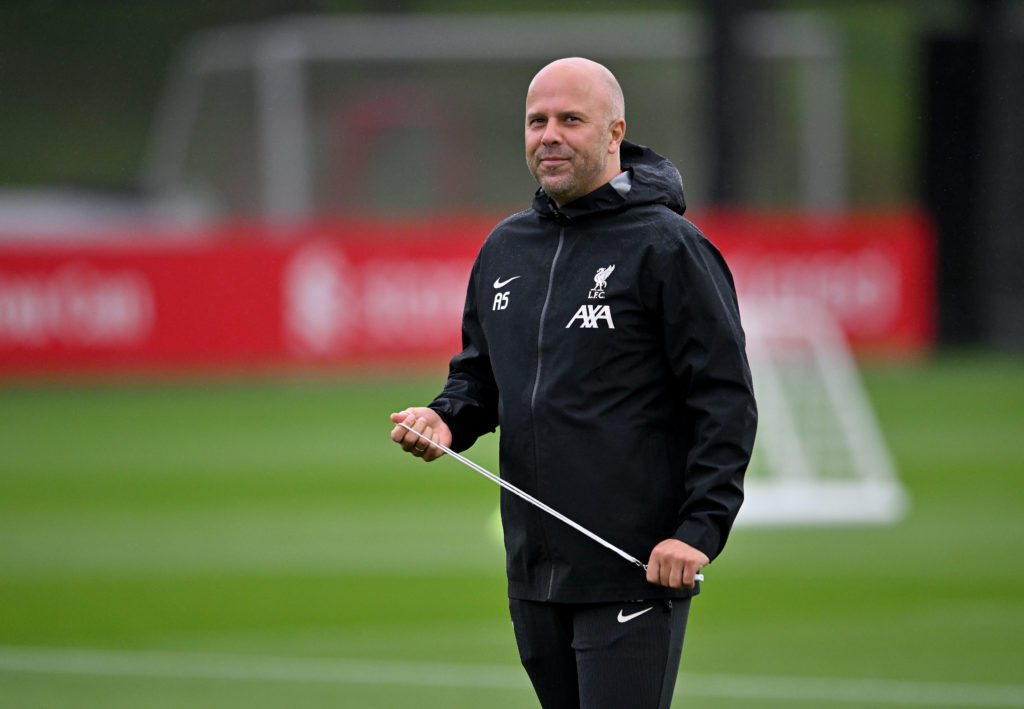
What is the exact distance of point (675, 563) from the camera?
378 cm

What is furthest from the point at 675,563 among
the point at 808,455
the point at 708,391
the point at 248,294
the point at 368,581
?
the point at 248,294

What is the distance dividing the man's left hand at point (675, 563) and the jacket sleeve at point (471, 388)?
679 millimetres

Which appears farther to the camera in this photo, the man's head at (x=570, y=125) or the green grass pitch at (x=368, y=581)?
the green grass pitch at (x=368, y=581)

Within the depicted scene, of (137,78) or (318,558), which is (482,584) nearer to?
(318,558)

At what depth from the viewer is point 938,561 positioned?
10242 mm

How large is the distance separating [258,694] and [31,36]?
127 feet

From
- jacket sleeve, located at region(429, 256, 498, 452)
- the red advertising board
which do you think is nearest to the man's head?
jacket sleeve, located at region(429, 256, 498, 452)

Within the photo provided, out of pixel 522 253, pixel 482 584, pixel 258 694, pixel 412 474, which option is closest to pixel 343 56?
pixel 412 474

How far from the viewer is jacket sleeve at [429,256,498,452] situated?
428 cm

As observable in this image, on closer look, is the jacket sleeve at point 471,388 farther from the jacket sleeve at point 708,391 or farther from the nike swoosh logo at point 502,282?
the jacket sleeve at point 708,391

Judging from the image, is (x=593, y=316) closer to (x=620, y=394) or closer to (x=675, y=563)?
(x=620, y=394)

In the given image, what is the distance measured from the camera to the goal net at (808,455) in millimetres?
11711

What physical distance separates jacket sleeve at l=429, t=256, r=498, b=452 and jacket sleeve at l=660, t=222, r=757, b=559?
61 centimetres

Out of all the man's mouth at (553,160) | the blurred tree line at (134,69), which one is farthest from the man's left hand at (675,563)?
the blurred tree line at (134,69)
